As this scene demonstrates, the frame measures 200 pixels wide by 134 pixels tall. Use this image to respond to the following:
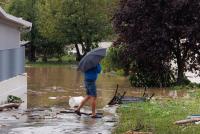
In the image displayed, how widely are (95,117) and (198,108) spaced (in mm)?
2792

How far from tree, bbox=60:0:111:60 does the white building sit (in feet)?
92.9

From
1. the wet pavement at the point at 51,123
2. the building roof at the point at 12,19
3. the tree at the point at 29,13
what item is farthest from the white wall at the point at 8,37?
the tree at the point at 29,13

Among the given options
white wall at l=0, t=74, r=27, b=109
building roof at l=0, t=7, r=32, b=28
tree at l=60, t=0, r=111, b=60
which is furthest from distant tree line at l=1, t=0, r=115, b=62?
white wall at l=0, t=74, r=27, b=109

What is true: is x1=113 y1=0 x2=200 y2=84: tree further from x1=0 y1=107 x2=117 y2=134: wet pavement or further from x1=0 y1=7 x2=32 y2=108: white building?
x1=0 y1=107 x2=117 y2=134: wet pavement

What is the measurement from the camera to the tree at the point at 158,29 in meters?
25.4

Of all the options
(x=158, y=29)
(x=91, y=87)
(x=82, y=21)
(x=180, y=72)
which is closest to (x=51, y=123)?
(x=91, y=87)

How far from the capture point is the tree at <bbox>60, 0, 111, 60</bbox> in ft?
170

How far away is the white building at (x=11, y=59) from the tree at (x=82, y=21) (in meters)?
28.3

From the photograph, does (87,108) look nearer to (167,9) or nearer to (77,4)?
(167,9)

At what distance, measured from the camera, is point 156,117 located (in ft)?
44.5

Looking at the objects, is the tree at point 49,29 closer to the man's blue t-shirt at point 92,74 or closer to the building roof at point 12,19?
the building roof at point 12,19

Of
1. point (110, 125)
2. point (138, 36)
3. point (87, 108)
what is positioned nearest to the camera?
point (110, 125)

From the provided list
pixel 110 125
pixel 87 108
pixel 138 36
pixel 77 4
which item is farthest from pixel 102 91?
pixel 77 4

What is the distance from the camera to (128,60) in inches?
1089
